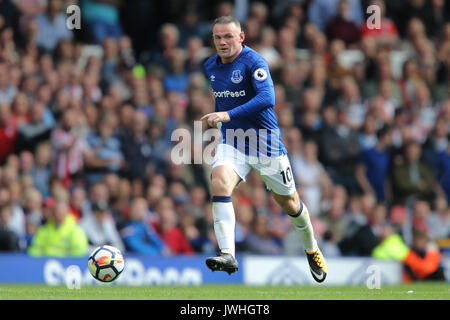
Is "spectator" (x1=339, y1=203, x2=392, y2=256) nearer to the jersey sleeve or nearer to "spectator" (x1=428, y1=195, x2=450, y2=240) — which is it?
"spectator" (x1=428, y1=195, x2=450, y2=240)

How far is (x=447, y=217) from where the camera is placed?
679 inches

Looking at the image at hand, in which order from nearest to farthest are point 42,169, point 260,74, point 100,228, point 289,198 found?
point 260,74 → point 289,198 → point 100,228 → point 42,169

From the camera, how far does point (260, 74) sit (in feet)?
30.4

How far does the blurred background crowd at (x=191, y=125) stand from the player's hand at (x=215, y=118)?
18.6ft

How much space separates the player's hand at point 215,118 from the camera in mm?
8680

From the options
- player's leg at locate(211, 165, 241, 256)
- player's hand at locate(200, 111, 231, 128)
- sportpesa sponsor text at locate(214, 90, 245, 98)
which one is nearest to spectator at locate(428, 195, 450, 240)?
sportpesa sponsor text at locate(214, 90, 245, 98)

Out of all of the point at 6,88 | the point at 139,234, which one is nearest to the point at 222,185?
the point at 139,234

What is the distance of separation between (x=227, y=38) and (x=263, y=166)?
1418 millimetres

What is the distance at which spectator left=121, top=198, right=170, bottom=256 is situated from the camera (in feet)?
47.8

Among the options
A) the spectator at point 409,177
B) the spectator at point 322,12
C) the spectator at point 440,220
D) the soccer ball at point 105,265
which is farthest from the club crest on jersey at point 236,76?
the spectator at point 322,12

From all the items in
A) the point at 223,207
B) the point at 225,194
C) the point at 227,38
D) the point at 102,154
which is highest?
the point at 227,38

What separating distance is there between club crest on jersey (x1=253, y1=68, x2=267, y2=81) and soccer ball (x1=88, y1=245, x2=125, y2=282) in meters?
2.44

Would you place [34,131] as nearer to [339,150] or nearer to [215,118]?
[339,150]
